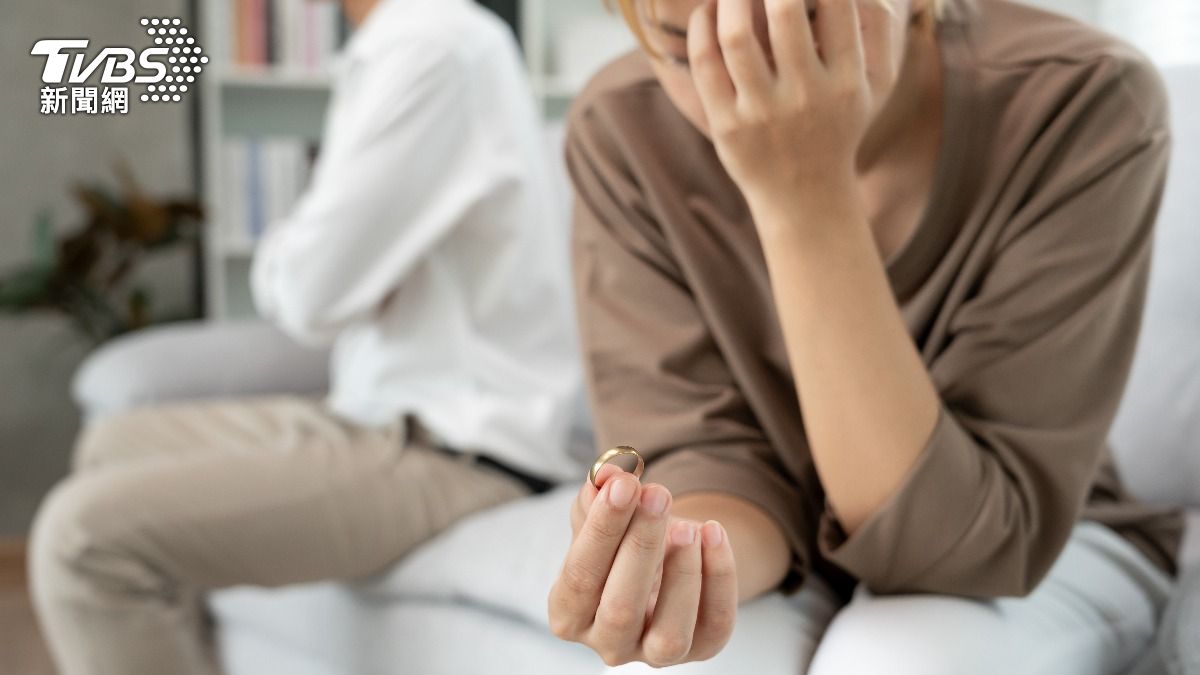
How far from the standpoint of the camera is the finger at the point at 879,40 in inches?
21.6

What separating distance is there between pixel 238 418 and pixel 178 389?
0.22 meters

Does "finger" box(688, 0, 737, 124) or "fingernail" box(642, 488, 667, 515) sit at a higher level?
"finger" box(688, 0, 737, 124)

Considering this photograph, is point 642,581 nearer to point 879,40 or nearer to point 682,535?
point 682,535

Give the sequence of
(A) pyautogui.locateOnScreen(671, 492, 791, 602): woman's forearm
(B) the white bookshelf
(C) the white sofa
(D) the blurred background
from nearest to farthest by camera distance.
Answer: (A) pyautogui.locateOnScreen(671, 492, 791, 602): woman's forearm < (C) the white sofa < (D) the blurred background < (B) the white bookshelf

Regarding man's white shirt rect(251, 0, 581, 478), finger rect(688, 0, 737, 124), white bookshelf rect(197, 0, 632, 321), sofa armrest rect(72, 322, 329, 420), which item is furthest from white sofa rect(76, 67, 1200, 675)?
white bookshelf rect(197, 0, 632, 321)

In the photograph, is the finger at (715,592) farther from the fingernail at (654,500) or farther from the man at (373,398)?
the man at (373,398)

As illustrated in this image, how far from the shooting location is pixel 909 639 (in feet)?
1.95

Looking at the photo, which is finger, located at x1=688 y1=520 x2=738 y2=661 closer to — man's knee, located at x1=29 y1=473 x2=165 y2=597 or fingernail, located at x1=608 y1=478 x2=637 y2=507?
fingernail, located at x1=608 y1=478 x2=637 y2=507

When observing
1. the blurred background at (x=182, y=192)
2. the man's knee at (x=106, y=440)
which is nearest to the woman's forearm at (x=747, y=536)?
the man's knee at (x=106, y=440)

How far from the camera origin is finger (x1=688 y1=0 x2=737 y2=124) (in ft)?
1.70

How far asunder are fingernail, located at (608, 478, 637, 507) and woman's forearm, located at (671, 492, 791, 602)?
243 mm

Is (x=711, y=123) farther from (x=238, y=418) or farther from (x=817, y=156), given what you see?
(x=238, y=418)

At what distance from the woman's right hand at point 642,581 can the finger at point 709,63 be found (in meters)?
0.18

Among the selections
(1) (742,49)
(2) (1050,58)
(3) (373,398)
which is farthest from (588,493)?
(3) (373,398)
